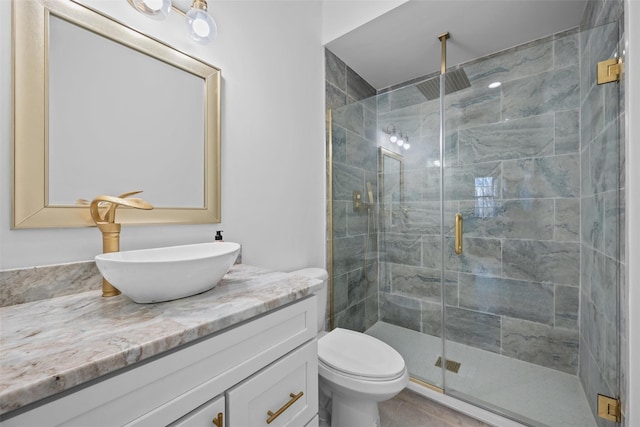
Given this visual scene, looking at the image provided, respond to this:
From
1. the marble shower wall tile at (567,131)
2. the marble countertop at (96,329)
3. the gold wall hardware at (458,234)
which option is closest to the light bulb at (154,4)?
the marble countertop at (96,329)

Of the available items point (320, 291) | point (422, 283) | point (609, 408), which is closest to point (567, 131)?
point (422, 283)

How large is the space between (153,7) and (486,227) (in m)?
2.27

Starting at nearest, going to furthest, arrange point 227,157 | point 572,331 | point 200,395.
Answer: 1. point 200,395
2. point 227,157
3. point 572,331

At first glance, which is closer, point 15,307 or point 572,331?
point 15,307

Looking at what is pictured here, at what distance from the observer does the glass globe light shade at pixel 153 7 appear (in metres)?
0.95

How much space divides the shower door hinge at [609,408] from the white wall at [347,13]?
223 centimetres

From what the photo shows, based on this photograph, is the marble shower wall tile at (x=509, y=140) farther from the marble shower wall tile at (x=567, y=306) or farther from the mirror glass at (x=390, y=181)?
the marble shower wall tile at (x=567, y=306)

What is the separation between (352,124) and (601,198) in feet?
4.98

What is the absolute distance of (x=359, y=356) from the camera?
1346 millimetres

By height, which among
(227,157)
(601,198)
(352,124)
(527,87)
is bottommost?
(601,198)

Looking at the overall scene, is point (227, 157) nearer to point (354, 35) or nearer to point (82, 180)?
point (82, 180)


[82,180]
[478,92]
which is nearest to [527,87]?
[478,92]

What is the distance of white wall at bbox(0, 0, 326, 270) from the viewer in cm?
83

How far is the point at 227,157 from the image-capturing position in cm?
132
